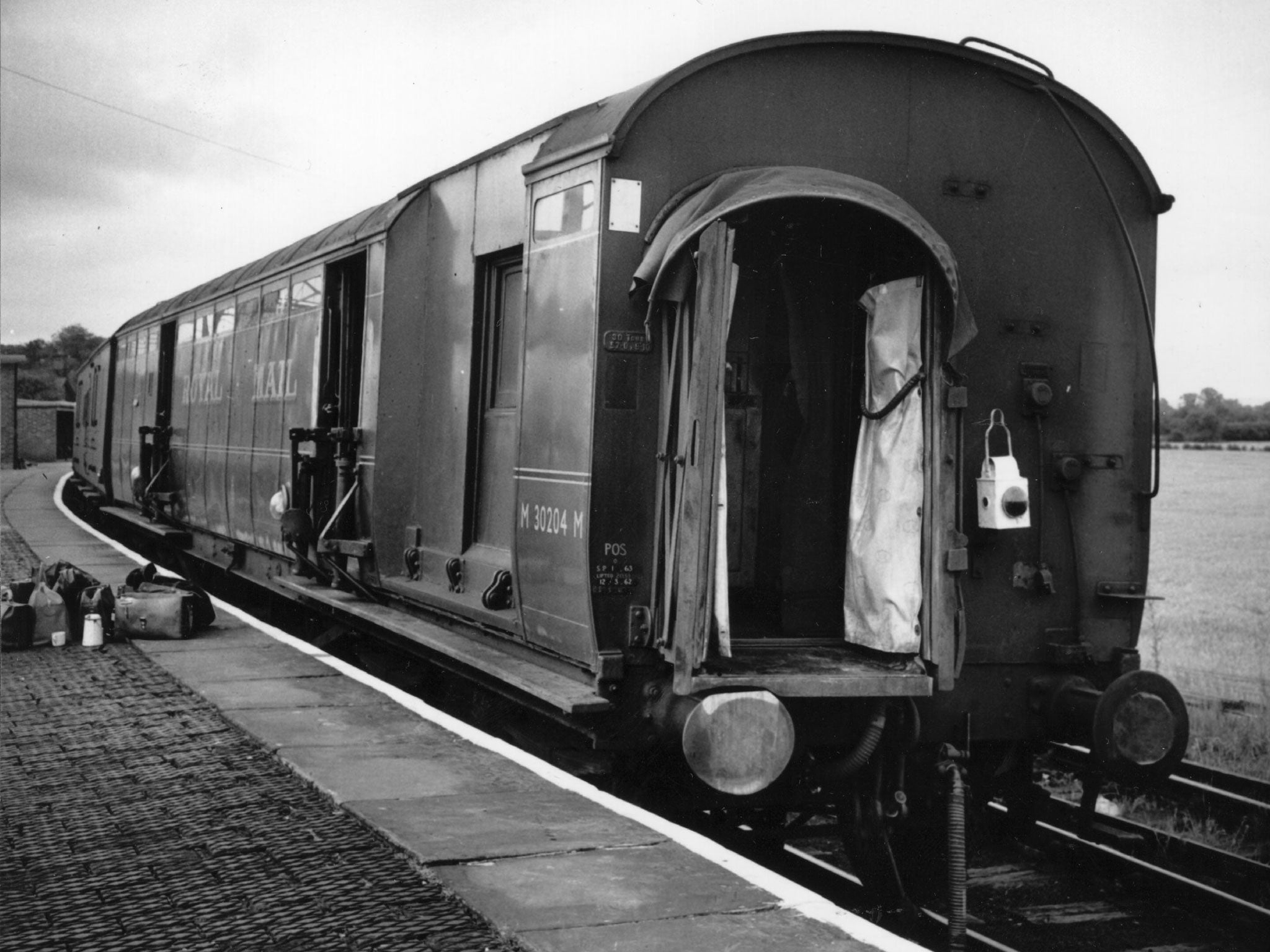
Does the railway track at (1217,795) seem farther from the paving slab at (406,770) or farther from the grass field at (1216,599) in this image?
the paving slab at (406,770)

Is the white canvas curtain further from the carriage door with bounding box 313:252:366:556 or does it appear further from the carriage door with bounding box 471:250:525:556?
the carriage door with bounding box 313:252:366:556

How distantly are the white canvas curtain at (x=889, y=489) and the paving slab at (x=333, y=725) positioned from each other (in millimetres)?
2193

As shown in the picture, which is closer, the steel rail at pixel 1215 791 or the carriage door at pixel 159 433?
the steel rail at pixel 1215 791

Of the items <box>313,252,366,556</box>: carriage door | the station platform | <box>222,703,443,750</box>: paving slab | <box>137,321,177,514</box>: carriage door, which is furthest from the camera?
<box>137,321,177,514</box>: carriage door

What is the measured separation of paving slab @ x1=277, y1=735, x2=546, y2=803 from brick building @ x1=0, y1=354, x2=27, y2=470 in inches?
1371

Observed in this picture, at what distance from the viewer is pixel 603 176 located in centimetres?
527

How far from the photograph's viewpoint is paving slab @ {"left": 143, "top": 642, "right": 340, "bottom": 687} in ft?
24.6

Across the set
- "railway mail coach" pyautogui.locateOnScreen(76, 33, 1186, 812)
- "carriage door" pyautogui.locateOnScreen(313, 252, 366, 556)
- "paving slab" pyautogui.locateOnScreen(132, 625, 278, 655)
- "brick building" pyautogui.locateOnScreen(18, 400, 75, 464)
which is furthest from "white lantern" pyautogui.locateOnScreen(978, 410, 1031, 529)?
"brick building" pyautogui.locateOnScreen(18, 400, 75, 464)

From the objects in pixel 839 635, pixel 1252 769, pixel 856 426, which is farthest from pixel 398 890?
pixel 1252 769

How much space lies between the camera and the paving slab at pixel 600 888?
3756 mm

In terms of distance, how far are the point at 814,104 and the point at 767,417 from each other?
Result: 59.1 inches

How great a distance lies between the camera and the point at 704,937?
11.8ft

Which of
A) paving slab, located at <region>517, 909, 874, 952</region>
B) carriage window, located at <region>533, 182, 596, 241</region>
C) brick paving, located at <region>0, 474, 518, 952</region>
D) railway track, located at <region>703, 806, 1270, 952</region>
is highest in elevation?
carriage window, located at <region>533, 182, 596, 241</region>

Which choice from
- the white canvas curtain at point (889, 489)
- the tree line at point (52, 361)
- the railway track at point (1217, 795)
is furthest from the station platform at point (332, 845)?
the tree line at point (52, 361)
